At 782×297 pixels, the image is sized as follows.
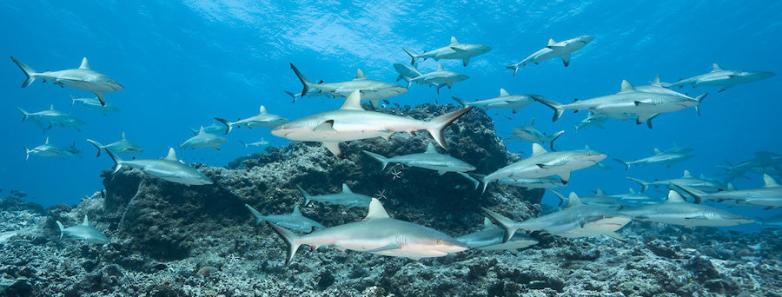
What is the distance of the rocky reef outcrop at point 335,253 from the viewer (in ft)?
19.6

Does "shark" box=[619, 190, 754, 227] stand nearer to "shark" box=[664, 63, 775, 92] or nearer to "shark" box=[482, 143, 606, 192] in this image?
"shark" box=[482, 143, 606, 192]

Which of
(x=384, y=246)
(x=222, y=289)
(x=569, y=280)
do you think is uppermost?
(x=384, y=246)

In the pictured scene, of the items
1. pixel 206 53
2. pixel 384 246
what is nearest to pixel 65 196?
pixel 206 53

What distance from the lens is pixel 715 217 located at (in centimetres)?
757

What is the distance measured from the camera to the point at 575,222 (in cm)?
630

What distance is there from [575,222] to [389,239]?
3303 mm

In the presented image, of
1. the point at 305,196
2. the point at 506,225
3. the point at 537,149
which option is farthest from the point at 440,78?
the point at 506,225

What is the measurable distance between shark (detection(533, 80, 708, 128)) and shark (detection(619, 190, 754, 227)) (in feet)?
6.46

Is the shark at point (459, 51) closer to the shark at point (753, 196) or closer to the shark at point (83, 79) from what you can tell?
the shark at point (753, 196)

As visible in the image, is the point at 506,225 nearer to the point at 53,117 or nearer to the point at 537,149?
the point at 537,149

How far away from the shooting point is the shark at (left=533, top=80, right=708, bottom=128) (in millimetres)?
8352

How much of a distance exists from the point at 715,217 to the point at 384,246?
6.69 metres

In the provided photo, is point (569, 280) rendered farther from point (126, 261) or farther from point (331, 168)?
point (126, 261)

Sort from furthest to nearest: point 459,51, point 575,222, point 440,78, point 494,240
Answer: point 459,51, point 440,78, point 494,240, point 575,222
